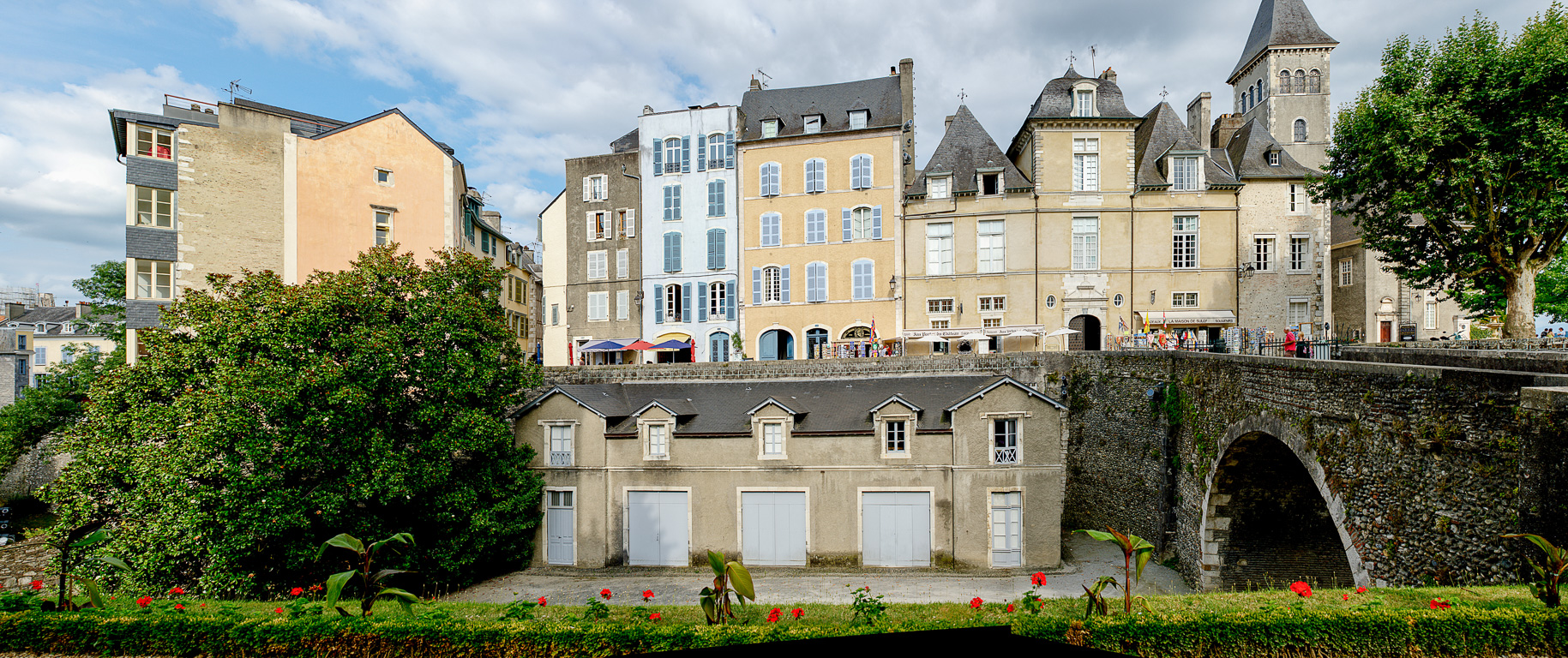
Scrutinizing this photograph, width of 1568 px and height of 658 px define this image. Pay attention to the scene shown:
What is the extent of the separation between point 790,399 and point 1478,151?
2114 centimetres

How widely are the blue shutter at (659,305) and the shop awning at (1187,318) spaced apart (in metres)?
22.4

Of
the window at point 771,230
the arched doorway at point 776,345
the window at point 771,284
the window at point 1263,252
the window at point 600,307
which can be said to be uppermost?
the window at point 771,230

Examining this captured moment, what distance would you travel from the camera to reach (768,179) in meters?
30.8

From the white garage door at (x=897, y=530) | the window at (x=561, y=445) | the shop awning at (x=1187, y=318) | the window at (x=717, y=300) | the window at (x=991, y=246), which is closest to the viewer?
the white garage door at (x=897, y=530)

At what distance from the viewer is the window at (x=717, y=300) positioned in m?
31.2

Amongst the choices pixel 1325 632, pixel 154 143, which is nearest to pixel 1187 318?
pixel 1325 632

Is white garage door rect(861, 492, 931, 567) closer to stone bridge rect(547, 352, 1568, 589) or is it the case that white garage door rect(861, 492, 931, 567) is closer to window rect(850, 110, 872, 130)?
stone bridge rect(547, 352, 1568, 589)

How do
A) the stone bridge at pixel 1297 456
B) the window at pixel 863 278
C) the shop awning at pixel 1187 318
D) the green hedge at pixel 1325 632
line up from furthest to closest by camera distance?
the window at pixel 863 278
the shop awning at pixel 1187 318
the stone bridge at pixel 1297 456
the green hedge at pixel 1325 632

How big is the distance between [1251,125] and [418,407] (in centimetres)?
3684

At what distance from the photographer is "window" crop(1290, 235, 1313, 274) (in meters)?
28.7

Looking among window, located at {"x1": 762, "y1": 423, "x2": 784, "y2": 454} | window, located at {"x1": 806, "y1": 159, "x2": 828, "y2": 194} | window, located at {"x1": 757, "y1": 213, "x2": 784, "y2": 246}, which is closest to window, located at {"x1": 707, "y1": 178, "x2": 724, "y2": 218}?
window, located at {"x1": 757, "y1": 213, "x2": 784, "y2": 246}

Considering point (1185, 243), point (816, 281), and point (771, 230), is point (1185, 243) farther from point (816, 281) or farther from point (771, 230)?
point (771, 230)

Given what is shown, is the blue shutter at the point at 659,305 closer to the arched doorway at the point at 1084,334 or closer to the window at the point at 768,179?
the window at the point at 768,179

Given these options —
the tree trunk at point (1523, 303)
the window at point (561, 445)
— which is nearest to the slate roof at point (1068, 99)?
the tree trunk at point (1523, 303)
